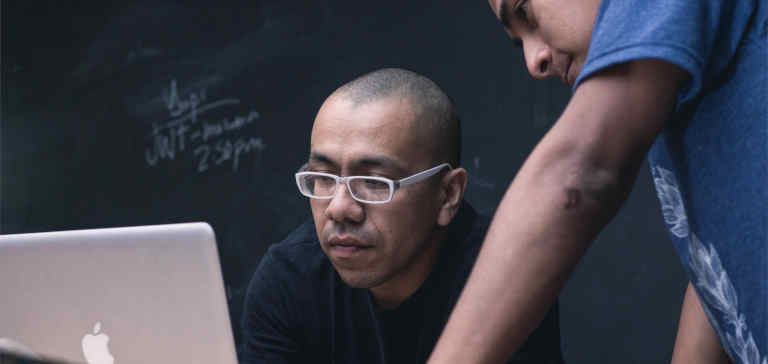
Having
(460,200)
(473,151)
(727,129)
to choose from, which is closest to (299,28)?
(473,151)

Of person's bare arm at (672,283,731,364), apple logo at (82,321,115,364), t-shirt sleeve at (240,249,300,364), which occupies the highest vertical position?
apple logo at (82,321,115,364)

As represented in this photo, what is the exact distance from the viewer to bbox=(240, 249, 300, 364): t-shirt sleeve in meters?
1.37

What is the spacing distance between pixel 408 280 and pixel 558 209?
862 millimetres

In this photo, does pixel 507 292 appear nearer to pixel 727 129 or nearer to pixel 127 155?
pixel 727 129

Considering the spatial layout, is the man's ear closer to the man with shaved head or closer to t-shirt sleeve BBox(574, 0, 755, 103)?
the man with shaved head

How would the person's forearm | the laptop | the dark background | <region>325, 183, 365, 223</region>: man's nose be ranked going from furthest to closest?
the dark background → <region>325, 183, 365, 223</region>: man's nose → the laptop → the person's forearm

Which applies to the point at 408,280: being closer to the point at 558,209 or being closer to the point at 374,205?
the point at 374,205

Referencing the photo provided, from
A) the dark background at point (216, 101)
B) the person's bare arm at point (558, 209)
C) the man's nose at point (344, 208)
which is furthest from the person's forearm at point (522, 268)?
the dark background at point (216, 101)

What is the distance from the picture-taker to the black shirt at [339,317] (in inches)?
53.6

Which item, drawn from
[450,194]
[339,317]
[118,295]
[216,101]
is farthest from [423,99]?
[216,101]

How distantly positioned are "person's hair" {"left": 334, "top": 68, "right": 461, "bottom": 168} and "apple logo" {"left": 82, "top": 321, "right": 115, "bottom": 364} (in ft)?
2.21

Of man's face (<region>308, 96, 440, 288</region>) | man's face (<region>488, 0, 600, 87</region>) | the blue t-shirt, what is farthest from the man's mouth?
the blue t-shirt

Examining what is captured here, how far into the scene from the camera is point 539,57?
2.61 ft

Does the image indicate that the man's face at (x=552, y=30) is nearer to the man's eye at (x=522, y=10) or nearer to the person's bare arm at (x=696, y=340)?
the man's eye at (x=522, y=10)
